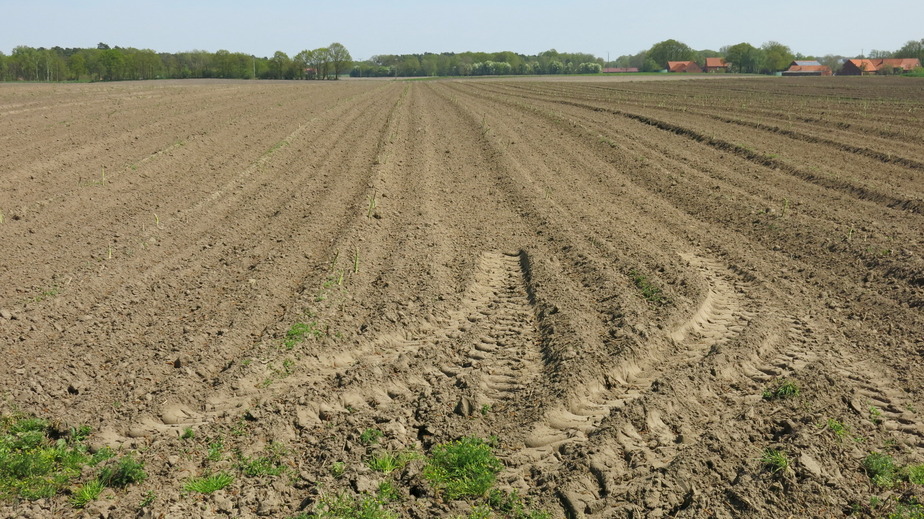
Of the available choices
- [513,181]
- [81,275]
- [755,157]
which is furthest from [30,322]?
[755,157]

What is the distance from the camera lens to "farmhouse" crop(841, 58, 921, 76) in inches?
3661

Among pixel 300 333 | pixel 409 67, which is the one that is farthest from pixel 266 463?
pixel 409 67

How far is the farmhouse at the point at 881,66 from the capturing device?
93000 millimetres

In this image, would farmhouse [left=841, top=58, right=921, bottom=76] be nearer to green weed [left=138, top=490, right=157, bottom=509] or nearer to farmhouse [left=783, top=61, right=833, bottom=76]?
farmhouse [left=783, top=61, right=833, bottom=76]

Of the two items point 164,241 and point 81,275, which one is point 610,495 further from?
point 164,241

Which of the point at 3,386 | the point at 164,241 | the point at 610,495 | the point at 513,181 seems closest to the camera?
the point at 610,495

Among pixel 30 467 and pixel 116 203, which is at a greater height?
pixel 116 203

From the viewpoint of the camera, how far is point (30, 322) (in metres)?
7.17

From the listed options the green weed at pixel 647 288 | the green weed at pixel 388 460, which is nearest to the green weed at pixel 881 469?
the green weed at pixel 647 288

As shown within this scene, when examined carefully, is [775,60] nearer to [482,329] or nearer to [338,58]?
[338,58]

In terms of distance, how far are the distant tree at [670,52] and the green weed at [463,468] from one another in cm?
15791

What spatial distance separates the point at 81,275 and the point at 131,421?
406 centimetres

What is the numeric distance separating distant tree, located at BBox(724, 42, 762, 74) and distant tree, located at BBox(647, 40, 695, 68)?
2491cm

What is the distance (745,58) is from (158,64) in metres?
99.1
